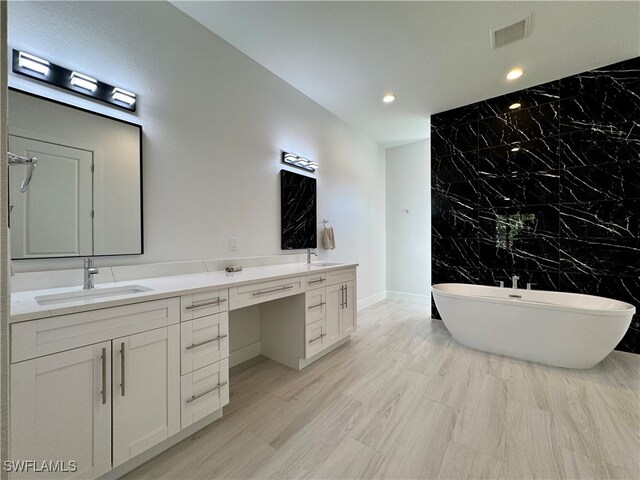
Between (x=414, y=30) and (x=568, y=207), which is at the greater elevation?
(x=414, y=30)

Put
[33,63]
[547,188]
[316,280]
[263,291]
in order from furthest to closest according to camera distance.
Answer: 1. [547,188]
2. [316,280]
3. [263,291]
4. [33,63]

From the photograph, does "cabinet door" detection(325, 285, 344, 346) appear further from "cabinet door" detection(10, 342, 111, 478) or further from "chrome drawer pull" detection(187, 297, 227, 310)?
"cabinet door" detection(10, 342, 111, 478)

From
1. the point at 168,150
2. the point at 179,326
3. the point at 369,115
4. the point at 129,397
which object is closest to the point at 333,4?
the point at 168,150

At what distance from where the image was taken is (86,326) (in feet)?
3.54

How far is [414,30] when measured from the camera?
2068 mm

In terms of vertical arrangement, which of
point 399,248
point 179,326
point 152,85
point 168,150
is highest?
point 152,85

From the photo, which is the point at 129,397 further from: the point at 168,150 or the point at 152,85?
the point at 152,85

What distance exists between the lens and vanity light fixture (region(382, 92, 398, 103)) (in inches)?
119

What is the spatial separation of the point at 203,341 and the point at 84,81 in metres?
1.63

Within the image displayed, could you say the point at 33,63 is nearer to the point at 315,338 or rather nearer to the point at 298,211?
the point at 298,211

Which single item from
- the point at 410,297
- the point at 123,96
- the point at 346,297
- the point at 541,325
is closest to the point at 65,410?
the point at 123,96

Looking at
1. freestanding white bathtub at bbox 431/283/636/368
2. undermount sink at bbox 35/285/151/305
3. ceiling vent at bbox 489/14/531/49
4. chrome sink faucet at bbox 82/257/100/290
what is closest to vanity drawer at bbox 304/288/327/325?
undermount sink at bbox 35/285/151/305

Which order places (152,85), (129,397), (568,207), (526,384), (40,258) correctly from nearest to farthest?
(129,397), (40,258), (152,85), (526,384), (568,207)

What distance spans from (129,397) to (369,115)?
3.71 metres
